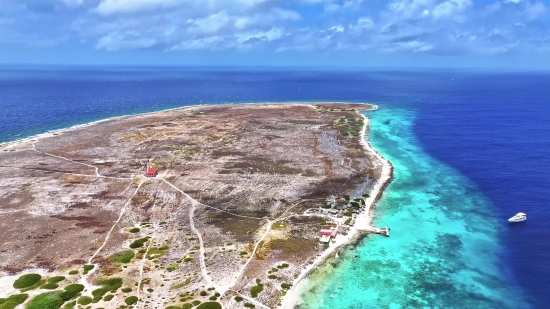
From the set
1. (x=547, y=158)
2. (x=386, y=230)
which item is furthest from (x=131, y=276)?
(x=547, y=158)

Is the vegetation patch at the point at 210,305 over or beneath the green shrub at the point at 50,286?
beneath

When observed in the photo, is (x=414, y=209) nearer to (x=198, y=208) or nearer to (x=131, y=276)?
(x=198, y=208)

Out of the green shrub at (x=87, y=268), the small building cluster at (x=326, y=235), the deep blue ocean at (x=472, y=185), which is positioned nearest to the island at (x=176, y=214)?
the small building cluster at (x=326, y=235)

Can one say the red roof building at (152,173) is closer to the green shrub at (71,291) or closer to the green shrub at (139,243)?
the green shrub at (139,243)

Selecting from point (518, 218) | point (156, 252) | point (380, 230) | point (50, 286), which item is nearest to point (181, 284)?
point (156, 252)

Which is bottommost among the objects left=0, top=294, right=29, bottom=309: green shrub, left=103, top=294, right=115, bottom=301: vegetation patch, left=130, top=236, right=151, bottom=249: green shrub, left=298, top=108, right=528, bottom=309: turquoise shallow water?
left=298, top=108, right=528, bottom=309: turquoise shallow water

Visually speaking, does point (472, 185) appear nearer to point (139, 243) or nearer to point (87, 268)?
point (139, 243)

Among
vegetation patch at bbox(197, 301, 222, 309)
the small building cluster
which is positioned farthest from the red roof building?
vegetation patch at bbox(197, 301, 222, 309)

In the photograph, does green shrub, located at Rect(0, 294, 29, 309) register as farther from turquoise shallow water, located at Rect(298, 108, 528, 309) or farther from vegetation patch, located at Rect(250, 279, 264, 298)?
turquoise shallow water, located at Rect(298, 108, 528, 309)
